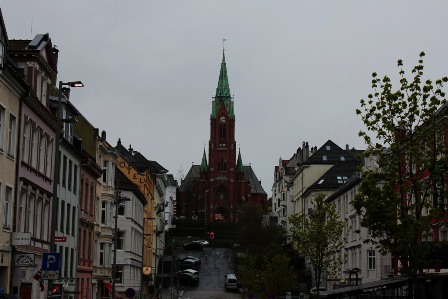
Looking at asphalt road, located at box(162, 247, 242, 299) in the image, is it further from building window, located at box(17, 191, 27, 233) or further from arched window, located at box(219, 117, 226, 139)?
arched window, located at box(219, 117, 226, 139)

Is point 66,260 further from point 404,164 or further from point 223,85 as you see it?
point 223,85

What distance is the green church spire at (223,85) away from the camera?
606ft

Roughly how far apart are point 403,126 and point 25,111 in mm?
15544

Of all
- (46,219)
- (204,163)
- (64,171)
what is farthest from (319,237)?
(204,163)

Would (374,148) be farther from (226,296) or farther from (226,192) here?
(226,192)

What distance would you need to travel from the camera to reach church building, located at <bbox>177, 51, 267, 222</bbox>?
172500mm

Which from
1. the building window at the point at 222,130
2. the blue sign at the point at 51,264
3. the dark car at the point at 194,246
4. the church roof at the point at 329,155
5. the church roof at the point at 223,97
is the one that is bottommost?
the blue sign at the point at 51,264

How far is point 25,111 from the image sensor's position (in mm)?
34281

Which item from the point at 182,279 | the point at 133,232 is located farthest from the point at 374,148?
the point at 182,279

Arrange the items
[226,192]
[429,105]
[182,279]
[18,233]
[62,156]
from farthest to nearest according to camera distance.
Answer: [226,192] → [182,279] → [62,156] → [18,233] → [429,105]

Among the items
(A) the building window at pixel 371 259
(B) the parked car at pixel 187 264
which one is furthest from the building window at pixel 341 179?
(A) the building window at pixel 371 259

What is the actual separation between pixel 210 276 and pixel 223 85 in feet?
311

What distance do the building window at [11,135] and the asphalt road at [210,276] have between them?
40.4 m

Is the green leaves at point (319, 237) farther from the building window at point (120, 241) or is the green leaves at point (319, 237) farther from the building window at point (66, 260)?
the building window at point (120, 241)
